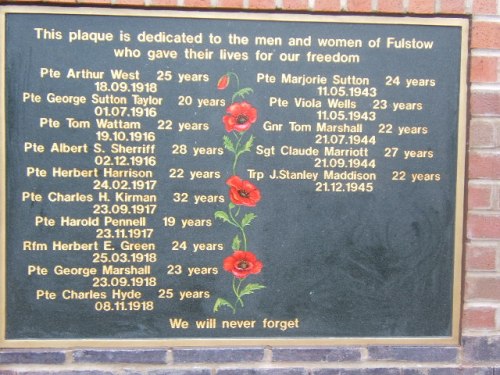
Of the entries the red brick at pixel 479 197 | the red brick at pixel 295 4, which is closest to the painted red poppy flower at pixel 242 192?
the red brick at pixel 295 4

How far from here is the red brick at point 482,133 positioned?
2.53 meters

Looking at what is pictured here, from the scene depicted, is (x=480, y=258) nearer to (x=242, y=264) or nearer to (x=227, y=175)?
(x=242, y=264)

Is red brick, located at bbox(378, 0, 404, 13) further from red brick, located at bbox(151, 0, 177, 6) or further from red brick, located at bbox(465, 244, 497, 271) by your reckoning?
red brick, located at bbox(465, 244, 497, 271)

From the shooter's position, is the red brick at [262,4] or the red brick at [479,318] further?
the red brick at [479,318]

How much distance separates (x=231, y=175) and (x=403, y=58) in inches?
33.2

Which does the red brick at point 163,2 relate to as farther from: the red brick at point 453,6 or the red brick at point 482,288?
the red brick at point 482,288

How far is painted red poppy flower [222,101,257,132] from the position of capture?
2.48 meters

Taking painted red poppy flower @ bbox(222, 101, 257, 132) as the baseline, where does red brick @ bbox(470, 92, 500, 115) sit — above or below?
above

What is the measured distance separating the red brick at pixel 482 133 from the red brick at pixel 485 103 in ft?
0.12

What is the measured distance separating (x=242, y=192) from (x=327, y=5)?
82cm

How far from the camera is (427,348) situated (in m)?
2.59

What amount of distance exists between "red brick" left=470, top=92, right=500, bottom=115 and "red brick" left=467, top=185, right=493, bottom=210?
306mm

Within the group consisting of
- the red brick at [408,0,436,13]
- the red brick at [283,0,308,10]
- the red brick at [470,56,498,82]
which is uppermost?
the red brick at [408,0,436,13]

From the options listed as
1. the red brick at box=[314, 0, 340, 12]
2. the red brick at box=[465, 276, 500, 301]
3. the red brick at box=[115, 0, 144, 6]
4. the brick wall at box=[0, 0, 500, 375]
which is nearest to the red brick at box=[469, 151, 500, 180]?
the brick wall at box=[0, 0, 500, 375]
